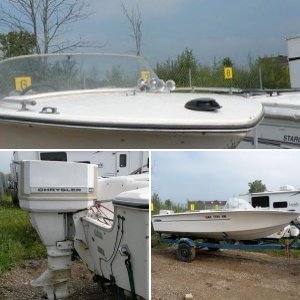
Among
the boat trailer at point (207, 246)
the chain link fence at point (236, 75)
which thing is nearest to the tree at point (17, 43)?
the chain link fence at point (236, 75)

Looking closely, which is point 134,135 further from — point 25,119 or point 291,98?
point 291,98

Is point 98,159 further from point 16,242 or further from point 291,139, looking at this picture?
point 291,139

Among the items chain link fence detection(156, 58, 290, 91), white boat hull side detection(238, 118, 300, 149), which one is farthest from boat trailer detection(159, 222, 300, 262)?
chain link fence detection(156, 58, 290, 91)

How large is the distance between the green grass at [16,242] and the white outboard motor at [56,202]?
0.57 meters

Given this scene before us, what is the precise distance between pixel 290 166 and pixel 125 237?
1060mm

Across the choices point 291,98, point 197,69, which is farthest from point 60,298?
point 197,69

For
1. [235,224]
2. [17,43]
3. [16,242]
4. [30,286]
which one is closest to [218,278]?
[30,286]

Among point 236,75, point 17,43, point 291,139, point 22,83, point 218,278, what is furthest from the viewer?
point 236,75

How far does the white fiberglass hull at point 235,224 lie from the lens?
418 centimetres

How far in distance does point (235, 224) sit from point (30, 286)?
7.05 feet

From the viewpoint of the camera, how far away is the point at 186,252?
3.17m

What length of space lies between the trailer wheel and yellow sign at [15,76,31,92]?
2.11 m

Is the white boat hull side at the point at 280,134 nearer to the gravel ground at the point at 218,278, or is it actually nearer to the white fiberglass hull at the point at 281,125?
the white fiberglass hull at the point at 281,125

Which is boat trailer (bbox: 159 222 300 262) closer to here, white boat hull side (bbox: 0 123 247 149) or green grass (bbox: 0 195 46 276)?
white boat hull side (bbox: 0 123 247 149)
